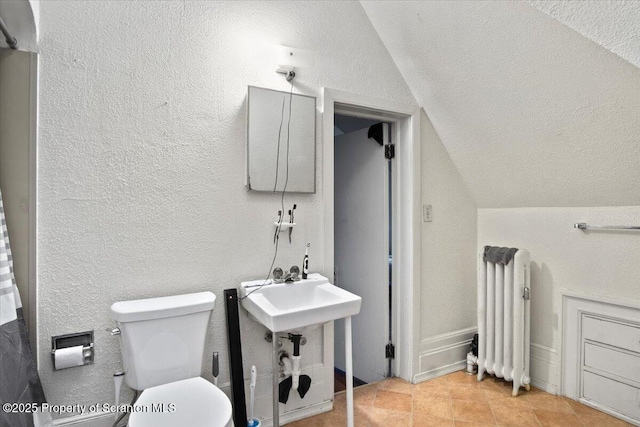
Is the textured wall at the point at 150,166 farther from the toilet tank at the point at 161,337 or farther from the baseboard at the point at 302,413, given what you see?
the baseboard at the point at 302,413

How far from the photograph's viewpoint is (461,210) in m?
2.68

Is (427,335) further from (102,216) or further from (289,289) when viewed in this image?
(102,216)

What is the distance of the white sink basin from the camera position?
5.12 feet

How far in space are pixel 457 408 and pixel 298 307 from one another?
1211 millimetres

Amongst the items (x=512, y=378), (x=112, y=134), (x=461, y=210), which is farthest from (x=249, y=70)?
(x=512, y=378)

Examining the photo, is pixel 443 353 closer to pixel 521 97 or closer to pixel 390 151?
pixel 390 151

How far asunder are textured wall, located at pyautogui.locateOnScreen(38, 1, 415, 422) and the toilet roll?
0.07 m

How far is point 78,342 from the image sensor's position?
1567 millimetres

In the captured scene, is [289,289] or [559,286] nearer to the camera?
[289,289]

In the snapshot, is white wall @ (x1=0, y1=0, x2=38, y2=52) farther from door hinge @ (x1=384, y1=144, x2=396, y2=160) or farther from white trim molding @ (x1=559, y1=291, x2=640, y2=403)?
white trim molding @ (x1=559, y1=291, x2=640, y2=403)

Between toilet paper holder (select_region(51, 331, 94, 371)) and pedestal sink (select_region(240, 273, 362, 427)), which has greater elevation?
pedestal sink (select_region(240, 273, 362, 427))

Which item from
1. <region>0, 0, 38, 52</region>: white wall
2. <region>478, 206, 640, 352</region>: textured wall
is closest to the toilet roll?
<region>0, 0, 38, 52</region>: white wall

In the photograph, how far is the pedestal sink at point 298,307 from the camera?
5.15ft

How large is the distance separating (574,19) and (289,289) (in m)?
1.80
